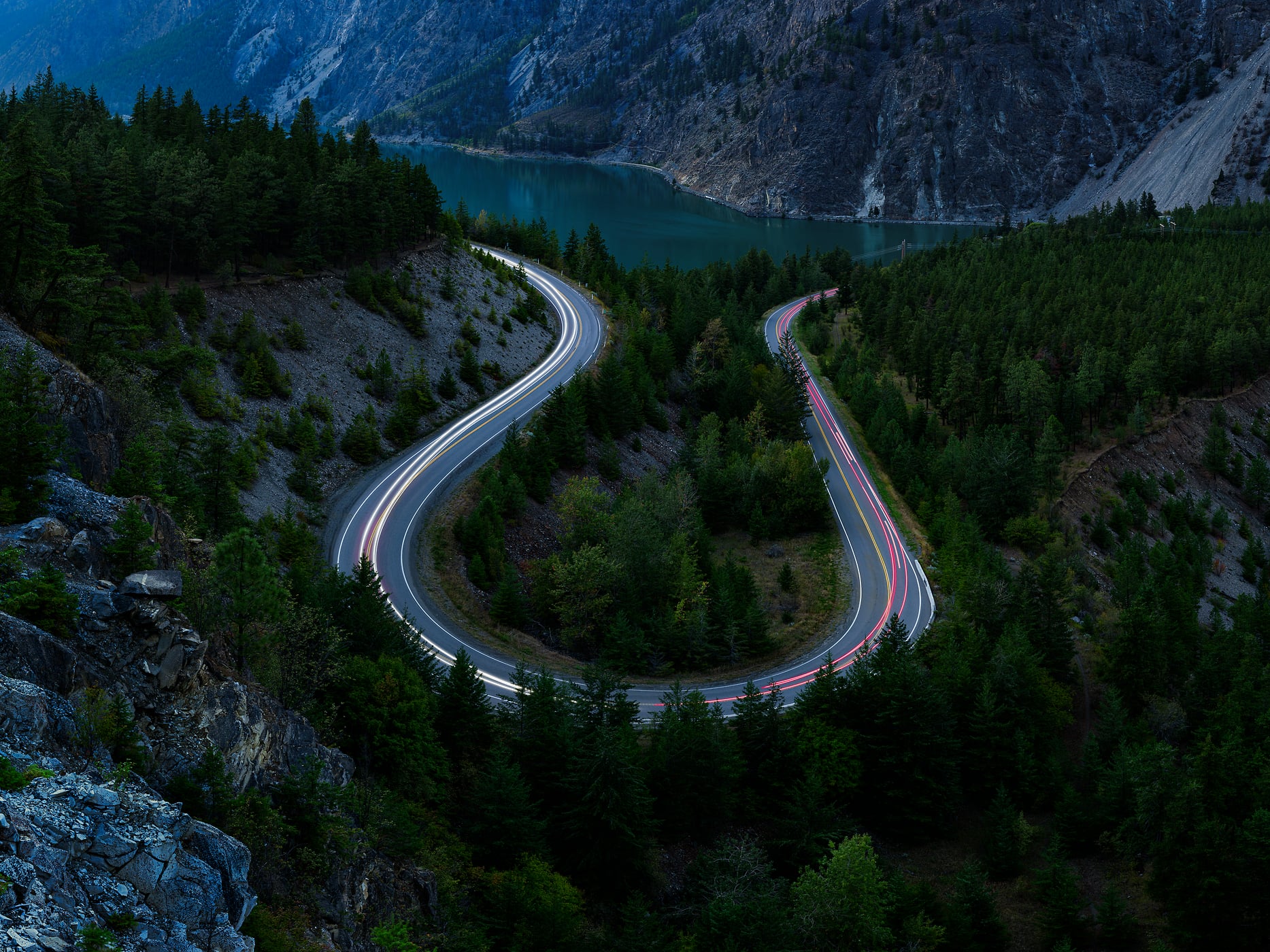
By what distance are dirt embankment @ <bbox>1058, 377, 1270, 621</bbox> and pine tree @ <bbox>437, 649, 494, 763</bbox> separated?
60.0 m

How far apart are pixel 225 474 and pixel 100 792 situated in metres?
27.8

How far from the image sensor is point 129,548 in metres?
23.6

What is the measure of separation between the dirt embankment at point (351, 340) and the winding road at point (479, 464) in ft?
6.85

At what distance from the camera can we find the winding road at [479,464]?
Result: 50.5 m

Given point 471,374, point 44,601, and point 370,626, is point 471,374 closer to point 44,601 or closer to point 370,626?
point 370,626

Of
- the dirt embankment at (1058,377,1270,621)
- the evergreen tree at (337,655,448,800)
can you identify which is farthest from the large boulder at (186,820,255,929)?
the dirt embankment at (1058,377,1270,621)

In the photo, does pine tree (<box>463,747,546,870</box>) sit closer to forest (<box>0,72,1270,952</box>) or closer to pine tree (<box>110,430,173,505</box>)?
forest (<box>0,72,1270,952</box>)

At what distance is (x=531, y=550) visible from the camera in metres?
60.9

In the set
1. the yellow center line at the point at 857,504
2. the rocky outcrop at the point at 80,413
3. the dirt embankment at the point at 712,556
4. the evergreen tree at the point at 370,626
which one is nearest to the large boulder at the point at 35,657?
the rocky outcrop at the point at 80,413

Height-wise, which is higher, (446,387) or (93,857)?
(446,387)

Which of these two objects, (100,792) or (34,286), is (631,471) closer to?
(34,286)

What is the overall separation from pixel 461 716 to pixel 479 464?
1168 inches

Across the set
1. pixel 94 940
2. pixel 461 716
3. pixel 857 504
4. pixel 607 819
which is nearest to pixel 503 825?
pixel 607 819

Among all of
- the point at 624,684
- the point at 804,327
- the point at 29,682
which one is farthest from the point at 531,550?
the point at 804,327
